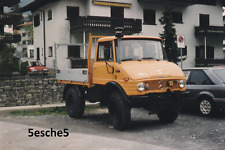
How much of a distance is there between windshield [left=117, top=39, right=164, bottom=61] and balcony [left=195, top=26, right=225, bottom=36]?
26348 mm

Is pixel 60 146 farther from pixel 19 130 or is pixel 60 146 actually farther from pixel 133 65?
pixel 133 65

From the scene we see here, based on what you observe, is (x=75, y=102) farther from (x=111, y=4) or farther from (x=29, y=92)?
(x=111, y=4)

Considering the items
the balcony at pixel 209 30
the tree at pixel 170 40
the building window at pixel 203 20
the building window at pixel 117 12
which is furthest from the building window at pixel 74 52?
the building window at pixel 203 20

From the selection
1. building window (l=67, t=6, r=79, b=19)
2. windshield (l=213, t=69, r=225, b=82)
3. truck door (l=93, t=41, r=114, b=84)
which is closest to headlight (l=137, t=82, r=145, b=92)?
truck door (l=93, t=41, r=114, b=84)

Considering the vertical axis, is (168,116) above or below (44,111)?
above

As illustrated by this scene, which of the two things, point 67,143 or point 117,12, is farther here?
point 117,12

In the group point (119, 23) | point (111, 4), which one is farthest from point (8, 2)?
point (119, 23)

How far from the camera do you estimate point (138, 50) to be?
30.3 ft

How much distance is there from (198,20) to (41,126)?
97.2 feet

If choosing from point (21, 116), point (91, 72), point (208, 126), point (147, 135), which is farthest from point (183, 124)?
point (21, 116)

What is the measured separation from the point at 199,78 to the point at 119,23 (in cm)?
1925

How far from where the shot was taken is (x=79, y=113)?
10977mm

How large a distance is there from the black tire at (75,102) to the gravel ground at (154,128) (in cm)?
25

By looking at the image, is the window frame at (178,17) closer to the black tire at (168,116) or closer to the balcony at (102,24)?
the balcony at (102,24)
